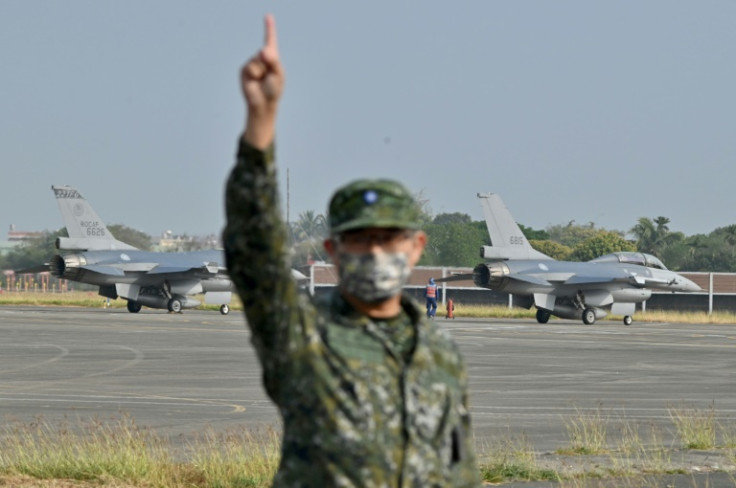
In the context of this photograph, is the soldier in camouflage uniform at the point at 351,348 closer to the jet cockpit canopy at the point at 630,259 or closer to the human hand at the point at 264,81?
the human hand at the point at 264,81

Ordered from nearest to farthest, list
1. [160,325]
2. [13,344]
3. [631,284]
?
[13,344], [160,325], [631,284]

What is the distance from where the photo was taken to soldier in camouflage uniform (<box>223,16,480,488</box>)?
3361mm

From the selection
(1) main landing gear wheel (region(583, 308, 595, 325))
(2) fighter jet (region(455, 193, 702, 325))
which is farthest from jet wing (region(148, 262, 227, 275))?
(1) main landing gear wheel (region(583, 308, 595, 325))

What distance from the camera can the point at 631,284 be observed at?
5988 centimetres

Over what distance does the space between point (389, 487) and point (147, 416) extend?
14.9 m

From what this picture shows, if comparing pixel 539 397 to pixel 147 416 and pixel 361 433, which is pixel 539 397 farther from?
pixel 361 433

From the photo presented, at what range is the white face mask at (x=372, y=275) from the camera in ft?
11.3

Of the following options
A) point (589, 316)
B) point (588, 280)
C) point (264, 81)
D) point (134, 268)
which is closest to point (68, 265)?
point (134, 268)

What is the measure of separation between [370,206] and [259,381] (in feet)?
68.4

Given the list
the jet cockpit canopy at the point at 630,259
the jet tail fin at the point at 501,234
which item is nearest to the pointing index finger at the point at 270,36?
the jet tail fin at the point at 501,234

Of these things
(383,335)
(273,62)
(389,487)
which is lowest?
(389,487)

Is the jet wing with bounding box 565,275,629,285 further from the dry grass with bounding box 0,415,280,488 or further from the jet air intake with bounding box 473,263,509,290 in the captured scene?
the dry grass with bounding box 0,415,280,488

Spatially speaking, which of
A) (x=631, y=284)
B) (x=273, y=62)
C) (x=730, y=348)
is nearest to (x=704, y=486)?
(x=273, y=62)

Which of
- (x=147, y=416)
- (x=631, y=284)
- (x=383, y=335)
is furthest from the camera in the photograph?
(x=631, y=284)
